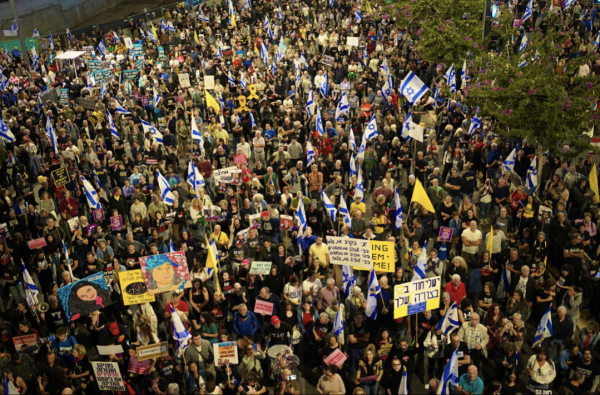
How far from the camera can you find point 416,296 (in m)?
11.5

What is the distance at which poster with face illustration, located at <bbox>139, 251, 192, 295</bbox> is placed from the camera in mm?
12406

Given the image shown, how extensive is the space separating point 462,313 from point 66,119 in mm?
16123

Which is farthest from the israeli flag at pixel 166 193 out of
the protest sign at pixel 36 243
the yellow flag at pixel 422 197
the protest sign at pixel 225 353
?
the protest sign at pixel 225 353

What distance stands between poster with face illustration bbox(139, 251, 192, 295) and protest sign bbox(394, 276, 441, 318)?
390 cm

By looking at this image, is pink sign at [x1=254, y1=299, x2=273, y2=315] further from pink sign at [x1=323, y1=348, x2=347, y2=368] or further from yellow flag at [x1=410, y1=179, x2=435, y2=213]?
yellow flag at [x1=410, y1=179, x2=435, y2=213]

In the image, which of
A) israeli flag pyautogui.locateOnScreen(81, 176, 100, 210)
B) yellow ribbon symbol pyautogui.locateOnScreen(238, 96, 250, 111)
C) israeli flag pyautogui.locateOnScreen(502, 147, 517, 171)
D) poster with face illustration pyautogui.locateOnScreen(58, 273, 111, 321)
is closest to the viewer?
poster with face illustration pyautogui.locateOnScreen(58, 273, 111, 321)

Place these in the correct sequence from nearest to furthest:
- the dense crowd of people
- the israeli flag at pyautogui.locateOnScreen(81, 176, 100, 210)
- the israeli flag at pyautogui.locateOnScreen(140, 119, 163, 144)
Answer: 1. the dense crowd of people
2. the israeli flag at pyautogui.locateOnScreen(81, 176, 100, 210)
3. the israeli flag at pyautogui.locateOnScreen(140, 119, 163, 144)

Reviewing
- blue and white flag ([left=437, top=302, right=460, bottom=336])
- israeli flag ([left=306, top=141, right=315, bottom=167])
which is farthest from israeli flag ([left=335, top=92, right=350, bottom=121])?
blue and white flag ([left=437, top=302, right=460, bottom=336])

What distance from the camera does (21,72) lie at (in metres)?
31.1

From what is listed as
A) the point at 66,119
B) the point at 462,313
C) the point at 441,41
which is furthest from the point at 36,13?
the point at 462,313

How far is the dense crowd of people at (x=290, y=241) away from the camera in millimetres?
11375

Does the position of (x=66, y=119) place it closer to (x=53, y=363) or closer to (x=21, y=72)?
(x=21, y=72)

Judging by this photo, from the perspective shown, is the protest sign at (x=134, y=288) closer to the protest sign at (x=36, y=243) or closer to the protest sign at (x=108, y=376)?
the protest sign at (x=108, y=376)

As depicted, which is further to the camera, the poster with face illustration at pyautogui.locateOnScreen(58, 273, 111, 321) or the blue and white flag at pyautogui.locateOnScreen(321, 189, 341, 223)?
the blue and white flag at pyautogui.locateOnScreen(321, 189, 341, 223)
